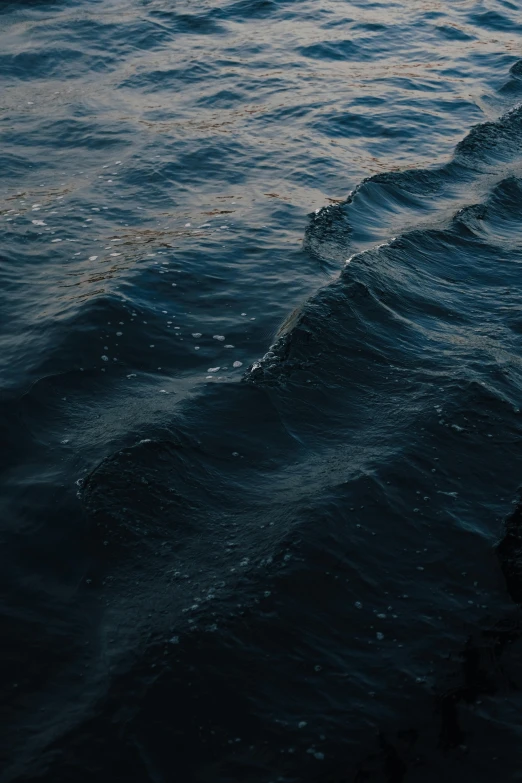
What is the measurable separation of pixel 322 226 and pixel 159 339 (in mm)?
4112

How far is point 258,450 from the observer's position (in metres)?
7.21

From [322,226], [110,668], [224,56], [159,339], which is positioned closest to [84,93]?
[224,56]

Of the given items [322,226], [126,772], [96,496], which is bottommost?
[126,772]

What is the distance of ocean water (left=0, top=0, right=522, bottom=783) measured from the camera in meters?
4.88

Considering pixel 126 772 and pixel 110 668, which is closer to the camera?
pixel 126 772

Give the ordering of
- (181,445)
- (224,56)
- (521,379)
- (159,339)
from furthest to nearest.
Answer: (224,56) < (159,339) < (521,379) < (181,445)

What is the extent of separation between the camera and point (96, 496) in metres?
6.50

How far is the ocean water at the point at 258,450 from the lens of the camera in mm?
4883

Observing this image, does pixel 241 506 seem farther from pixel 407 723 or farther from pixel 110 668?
pixel 407 723

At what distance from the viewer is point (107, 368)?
27.2 feet

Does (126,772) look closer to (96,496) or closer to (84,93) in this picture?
(96,496)

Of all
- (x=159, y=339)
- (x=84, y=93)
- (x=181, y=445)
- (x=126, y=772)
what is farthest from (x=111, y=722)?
(x=84, y=93)

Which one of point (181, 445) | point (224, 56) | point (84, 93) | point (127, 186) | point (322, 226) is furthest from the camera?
point (224, 56)

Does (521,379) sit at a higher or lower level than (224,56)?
lower
